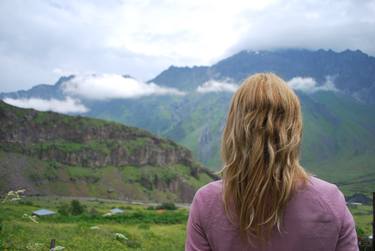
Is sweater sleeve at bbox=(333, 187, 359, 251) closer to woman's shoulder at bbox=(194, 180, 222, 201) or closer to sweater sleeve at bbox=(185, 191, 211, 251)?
woman's shoulder at bbox=(194, 180, 222, 201)

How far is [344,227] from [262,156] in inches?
34.8

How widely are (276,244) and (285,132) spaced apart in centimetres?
92

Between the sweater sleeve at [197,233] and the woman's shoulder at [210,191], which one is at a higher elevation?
the woman's shoulder at [210,191]

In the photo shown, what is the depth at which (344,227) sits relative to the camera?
3.96 m

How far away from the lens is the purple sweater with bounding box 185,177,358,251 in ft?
12.8

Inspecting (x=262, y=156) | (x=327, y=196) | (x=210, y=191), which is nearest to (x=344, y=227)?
(x=327, y=196)

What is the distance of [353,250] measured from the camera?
13.1ft

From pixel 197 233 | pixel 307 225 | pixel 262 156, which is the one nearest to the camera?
pixel 307 225

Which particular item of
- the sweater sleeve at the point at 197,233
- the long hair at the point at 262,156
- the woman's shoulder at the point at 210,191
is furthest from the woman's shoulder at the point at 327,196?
the sweater sleeve at the point at 197,233

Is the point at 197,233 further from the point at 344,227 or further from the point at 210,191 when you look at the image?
the point at 344,227

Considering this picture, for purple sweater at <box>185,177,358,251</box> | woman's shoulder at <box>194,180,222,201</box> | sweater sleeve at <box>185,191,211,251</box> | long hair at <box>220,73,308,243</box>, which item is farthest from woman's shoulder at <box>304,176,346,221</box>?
sweater sleeve at <box>185,191,211,251</box>

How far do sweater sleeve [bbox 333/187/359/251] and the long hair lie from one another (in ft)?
1.17

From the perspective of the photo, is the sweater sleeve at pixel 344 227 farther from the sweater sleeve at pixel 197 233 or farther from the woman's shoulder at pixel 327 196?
the sweater sleeve at pixel 197 233

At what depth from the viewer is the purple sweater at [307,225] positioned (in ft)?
12.8
